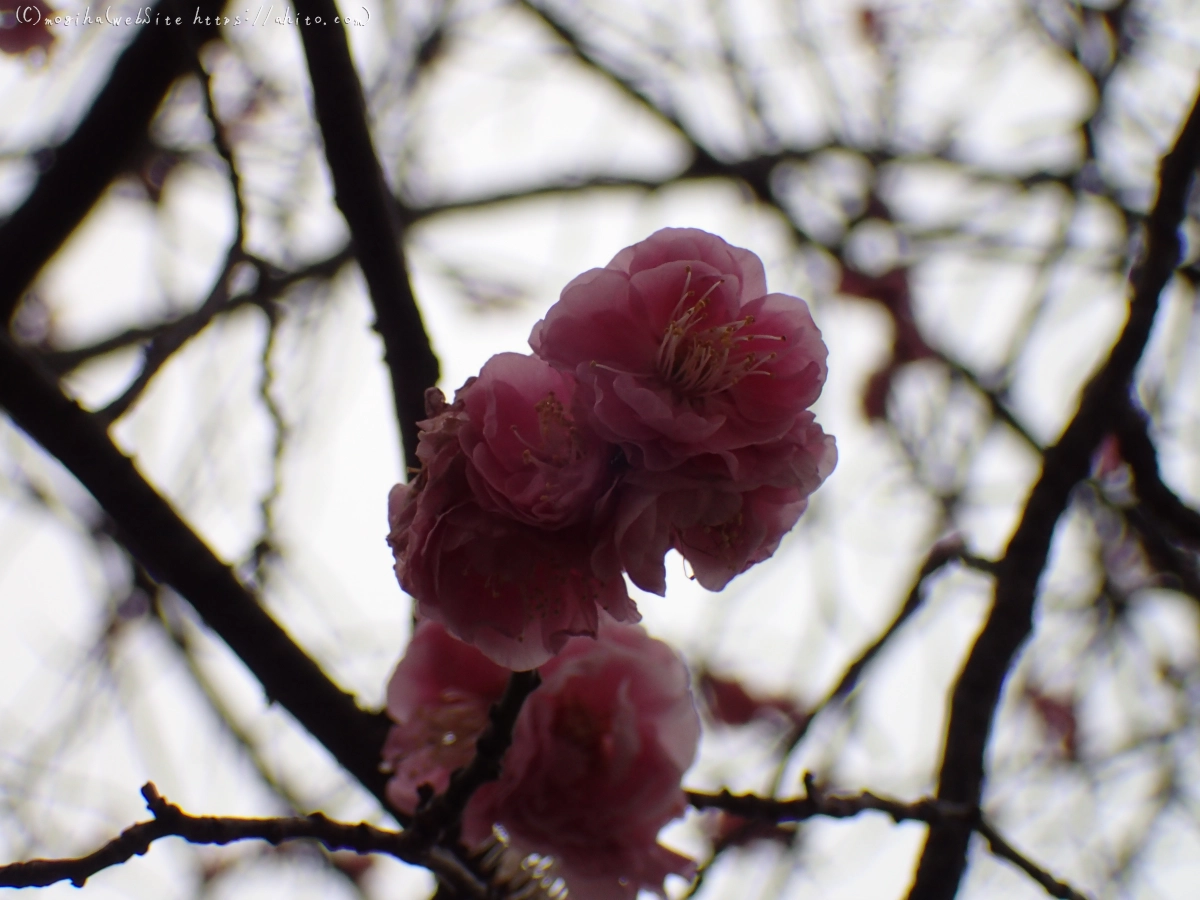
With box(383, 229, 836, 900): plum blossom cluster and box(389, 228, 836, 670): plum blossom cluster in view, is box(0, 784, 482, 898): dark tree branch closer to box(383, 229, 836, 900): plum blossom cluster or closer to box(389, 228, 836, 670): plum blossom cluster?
box(383, 229, 836, 900): plum blossom cluster

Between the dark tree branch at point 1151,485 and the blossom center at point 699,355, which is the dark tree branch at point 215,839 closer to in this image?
the blossom center at point 699,355

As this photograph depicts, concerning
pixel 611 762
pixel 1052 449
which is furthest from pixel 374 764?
pixel 1052 449

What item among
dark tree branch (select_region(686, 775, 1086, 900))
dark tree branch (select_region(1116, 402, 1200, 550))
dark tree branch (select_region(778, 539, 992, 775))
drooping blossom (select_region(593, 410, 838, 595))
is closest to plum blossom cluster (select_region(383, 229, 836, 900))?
drooping blossom (select_region(593, 410, 838, 595))

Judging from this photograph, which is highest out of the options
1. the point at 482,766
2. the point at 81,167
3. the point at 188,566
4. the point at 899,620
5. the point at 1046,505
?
the point at 81,167

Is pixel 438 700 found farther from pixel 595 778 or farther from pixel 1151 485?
pixel 1151 485

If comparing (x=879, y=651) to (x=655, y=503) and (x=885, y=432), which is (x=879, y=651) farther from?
(x=885, y=432)

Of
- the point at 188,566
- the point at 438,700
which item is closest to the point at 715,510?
the point at 438,700

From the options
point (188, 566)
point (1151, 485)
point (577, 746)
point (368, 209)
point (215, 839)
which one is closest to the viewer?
point (215, 839)

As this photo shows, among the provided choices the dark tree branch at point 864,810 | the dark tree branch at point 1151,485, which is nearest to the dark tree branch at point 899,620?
the dark tree branch at point 1151,485
